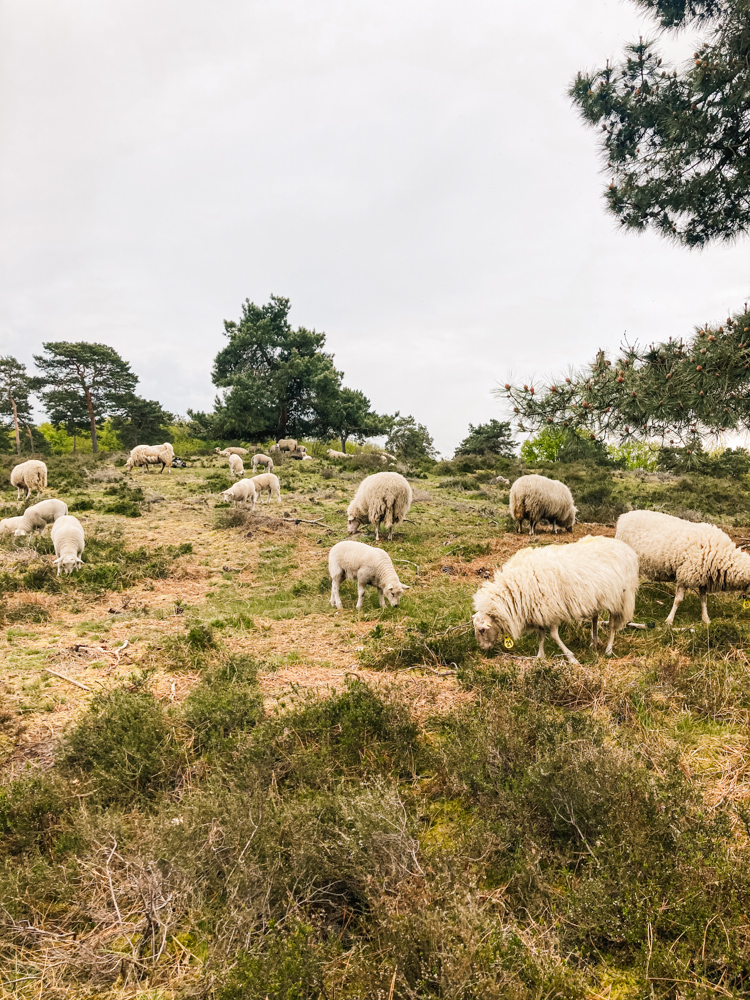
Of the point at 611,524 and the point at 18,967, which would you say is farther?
the point at 611,524

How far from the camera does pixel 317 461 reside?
3288 centimetres

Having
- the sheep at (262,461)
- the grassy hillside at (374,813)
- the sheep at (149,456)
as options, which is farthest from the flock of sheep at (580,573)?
the sheep at (149,456)

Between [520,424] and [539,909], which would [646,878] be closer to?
[539,909]

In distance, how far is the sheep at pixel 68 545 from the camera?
10477 mm

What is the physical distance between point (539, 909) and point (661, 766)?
1533 millimetres

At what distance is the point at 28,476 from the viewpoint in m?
19.3

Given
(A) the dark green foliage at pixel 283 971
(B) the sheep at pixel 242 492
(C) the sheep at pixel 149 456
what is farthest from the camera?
(C) the sheep at pixel 149 456

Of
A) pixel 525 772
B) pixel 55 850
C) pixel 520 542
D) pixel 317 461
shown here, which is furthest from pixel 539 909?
pixel 317 461

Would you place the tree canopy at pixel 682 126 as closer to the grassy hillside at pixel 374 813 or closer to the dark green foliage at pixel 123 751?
the grassy hillside at pixel 374 813

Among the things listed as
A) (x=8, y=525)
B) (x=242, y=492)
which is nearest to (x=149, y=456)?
(x=242, y=492)

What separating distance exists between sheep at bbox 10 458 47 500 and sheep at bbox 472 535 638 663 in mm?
19336

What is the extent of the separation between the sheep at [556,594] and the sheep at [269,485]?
46.1 ft

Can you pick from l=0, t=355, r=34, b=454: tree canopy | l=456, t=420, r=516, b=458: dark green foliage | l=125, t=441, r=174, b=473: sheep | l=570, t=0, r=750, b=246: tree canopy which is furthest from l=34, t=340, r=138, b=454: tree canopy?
l=570, t=0, r=750, b=246: tree canopy

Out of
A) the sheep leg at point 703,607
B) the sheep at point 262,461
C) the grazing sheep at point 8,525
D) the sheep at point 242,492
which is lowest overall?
the sheep leg at point 703,607
